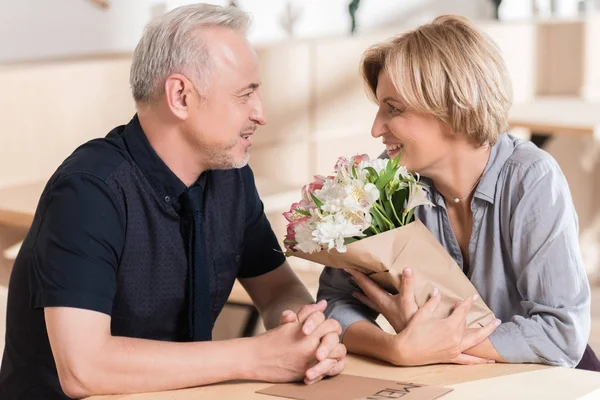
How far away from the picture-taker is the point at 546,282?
2051mm

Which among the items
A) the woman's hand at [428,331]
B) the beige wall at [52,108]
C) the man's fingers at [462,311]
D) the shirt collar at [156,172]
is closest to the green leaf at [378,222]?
the woman's hand at [428,331]

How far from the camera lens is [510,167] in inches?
86.1

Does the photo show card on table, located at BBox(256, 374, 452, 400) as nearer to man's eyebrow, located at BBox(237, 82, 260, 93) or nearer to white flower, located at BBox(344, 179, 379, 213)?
white flower, located at BBox(344, 179, 379, 213)

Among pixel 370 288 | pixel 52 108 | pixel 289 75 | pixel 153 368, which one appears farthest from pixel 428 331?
pixel 289 75

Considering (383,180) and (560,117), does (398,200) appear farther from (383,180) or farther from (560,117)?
(560,117)

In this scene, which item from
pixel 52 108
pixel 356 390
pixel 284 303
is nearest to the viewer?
pixel 356 390

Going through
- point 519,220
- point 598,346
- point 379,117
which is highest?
point 379,117

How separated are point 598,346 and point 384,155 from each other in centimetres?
303

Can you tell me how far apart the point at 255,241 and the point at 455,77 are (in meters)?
0.61

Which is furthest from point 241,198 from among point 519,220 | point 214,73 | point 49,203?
point 519,220

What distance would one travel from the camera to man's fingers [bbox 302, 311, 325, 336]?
1.93 m

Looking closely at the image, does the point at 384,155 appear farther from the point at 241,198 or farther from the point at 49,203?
the point at 49,203

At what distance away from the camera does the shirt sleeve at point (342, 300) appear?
7.04 feet

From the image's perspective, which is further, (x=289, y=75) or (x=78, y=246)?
(x=289, y=75)
